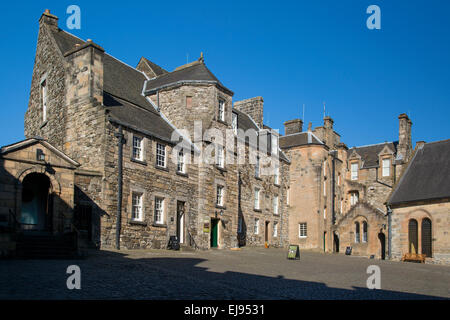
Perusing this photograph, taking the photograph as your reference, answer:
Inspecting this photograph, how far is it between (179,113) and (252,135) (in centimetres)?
968

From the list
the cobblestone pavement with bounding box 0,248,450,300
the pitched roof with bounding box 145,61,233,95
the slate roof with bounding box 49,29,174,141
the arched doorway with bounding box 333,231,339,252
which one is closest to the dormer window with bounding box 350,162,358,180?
the arched doorway with bounding box 333,231,339,252

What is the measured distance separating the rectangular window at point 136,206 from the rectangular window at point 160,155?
231 centimetres

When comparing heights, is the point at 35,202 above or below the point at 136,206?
above

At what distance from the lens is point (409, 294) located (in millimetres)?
14578

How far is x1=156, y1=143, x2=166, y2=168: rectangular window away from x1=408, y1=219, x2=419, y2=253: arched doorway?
756 inches

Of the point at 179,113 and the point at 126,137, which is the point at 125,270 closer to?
the point at 126,137

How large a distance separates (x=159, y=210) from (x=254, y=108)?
20230 millimetres

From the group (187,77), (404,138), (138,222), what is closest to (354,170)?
(404,138)

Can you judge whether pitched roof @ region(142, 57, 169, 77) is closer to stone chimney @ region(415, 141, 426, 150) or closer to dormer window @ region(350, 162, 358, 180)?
stone chimney @ region(415, 141, 426, 150)

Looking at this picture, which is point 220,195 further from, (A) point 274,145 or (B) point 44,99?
→ (B) point 44,99

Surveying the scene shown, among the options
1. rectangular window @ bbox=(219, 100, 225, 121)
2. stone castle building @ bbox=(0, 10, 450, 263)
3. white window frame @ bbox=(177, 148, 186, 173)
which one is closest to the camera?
stone castle building @ bbox=(0, 10, 450, 263)

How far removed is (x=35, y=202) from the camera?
75.9ft

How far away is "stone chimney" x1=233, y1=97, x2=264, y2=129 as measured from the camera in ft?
149

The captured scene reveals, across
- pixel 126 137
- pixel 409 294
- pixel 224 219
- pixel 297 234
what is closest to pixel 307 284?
pixel 409 294
